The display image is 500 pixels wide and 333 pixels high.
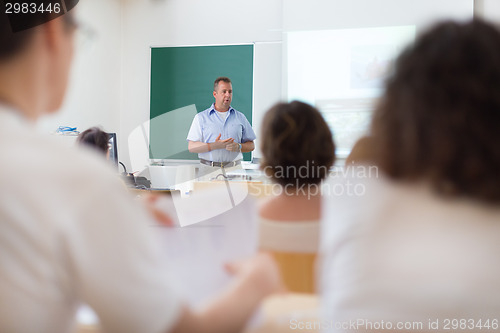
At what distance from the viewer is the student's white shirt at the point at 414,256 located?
354 mm

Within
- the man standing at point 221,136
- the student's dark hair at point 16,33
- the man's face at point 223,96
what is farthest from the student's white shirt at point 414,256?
the man's face at point 223,96

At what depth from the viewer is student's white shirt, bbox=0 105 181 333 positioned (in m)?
0.29

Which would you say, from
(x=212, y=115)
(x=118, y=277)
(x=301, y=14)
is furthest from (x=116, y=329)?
(x=301, y=14)

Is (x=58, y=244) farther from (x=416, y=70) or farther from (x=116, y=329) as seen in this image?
(x=416, y=70)

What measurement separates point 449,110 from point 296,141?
0.15 metres

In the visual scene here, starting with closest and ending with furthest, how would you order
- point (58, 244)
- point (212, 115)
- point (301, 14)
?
Answer: point (58, 244) < point (212, 115) < point (301, 14)

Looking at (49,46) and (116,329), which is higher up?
(49,46)

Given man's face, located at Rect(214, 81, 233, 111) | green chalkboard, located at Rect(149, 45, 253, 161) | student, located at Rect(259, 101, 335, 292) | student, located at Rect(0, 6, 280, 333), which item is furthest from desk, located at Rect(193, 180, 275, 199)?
green chalkboard, located at Rect(149, 45, 253, 161)

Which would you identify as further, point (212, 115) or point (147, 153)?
point (212, 115)

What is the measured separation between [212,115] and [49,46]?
0.59 m

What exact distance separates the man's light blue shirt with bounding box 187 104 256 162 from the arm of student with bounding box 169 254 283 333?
6.1 inches

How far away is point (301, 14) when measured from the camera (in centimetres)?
317

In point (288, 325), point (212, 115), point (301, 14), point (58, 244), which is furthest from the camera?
point (301, 14)

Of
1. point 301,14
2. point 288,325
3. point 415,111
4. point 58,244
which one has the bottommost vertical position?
point 288,325
